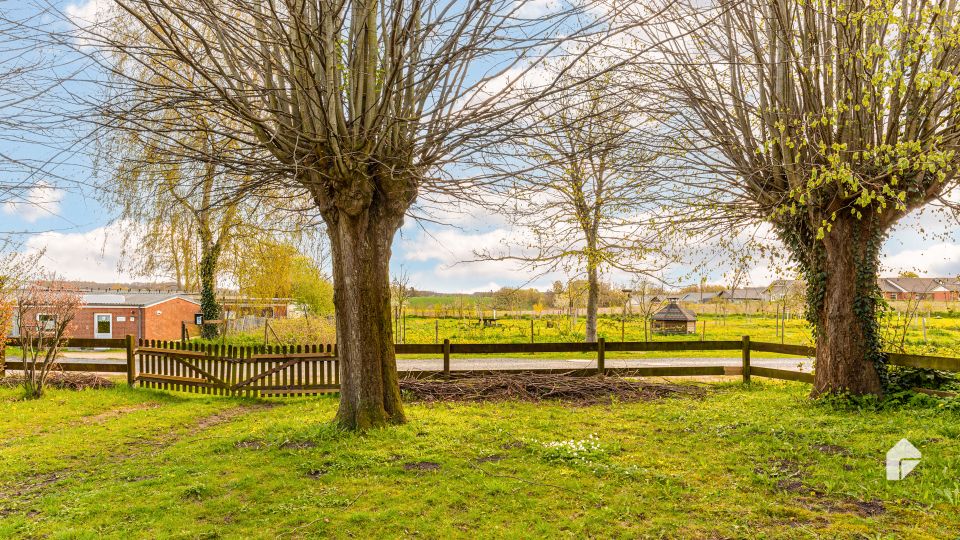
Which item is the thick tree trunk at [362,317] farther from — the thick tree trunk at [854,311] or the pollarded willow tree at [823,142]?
the thick tree trunk at [854,311]

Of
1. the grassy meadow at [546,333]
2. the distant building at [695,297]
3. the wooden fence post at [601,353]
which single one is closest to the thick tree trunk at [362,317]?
the wooden fence post at [601,353]

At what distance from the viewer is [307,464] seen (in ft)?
18.8

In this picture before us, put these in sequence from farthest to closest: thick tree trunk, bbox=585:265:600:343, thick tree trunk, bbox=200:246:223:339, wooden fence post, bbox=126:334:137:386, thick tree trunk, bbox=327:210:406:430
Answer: thick tree trunk, bbox=200:246:223:339 < thick tree trunk, bbox=585:265:600:343 < wooden fence post, bbox=126:334:137:386 < thick tree trunk, bbox=327:210:406:430

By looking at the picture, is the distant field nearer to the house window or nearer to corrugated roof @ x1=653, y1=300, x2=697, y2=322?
corrugated roof @ x1=653, y1=300, x2=697, y2=322

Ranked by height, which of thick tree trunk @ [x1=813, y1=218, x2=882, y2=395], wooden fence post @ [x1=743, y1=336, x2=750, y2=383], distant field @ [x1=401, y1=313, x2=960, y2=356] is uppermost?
thick tree trunk @ [x1=813, y1=218, x2=882, y2=395]

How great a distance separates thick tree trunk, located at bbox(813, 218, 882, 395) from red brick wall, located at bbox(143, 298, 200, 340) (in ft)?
85.0

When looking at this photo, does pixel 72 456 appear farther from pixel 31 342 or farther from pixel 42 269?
pixel 42 269

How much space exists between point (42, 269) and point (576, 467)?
49.6 feet

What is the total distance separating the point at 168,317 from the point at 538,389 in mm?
25827

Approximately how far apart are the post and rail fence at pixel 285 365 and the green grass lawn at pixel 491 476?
1.76 meters

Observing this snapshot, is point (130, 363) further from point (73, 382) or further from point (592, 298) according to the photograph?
point (592, 298)

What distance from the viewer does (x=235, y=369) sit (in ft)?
34.9

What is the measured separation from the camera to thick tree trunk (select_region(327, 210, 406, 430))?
273 inches

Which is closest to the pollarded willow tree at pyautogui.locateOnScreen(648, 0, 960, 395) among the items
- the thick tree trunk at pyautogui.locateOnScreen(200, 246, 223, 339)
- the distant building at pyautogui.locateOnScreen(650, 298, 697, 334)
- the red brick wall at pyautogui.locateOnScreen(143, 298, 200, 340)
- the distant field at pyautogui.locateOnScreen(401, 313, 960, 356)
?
the distant field at pyautogui.locateOnScreen(401, 313, 960, 356)
